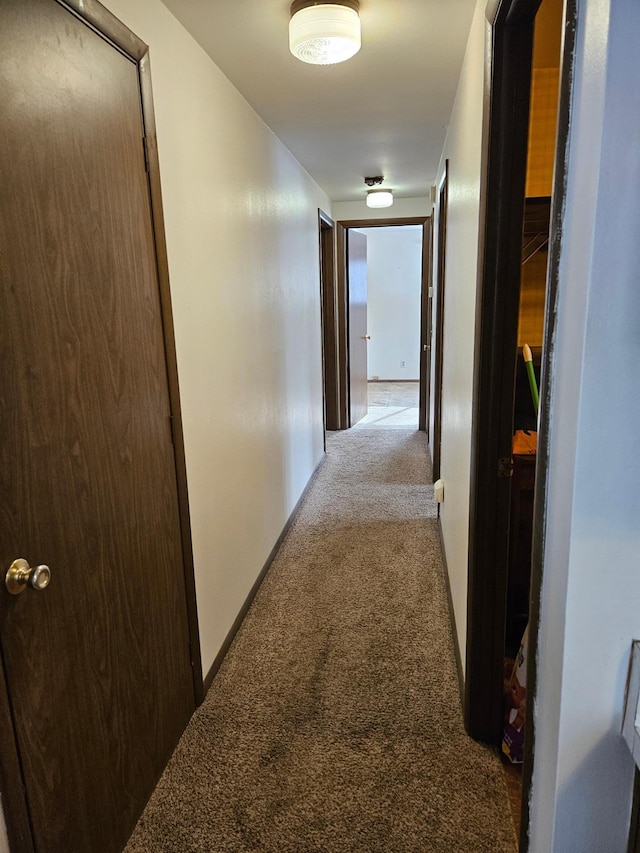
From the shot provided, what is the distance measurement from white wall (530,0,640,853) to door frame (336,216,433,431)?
4.54 meters

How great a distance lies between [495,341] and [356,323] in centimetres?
452

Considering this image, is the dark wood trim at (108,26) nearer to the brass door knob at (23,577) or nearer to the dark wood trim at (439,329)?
the brass door knob at (23,577)

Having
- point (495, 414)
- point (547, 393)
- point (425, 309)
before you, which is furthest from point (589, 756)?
point (425, 309)

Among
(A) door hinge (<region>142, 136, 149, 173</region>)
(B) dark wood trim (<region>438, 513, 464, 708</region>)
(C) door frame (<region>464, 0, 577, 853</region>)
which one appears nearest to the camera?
→ (C) door frame (<region>464, 0, 577, 853</region>)

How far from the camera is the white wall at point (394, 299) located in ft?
27.7

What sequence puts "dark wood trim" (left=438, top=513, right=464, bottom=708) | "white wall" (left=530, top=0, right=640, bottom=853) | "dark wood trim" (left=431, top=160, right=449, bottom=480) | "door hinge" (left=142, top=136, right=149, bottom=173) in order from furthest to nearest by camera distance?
1. "dark wood trim" (left=431, top=160, right=449, bottom=480)
2. "dark wood trim" (left=438, top=513, right=464, bottom=708)
3. "door hinge" (left=142, top=136, right=149, bottom=173)
4. "white wall" (left=530, top=0, right=640, bottom=853)

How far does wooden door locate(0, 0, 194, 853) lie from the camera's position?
1.05m

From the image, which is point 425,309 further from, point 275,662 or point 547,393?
point 547,393

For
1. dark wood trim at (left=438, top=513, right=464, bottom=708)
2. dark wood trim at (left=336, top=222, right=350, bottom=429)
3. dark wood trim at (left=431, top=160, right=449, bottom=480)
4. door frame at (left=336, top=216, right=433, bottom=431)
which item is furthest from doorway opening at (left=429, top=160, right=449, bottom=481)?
dark wood trim at (left=336, top=222, right=350, bottom=429)

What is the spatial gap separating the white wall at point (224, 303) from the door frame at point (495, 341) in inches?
36.8

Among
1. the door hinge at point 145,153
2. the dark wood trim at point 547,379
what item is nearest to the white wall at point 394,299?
the door hinge at point 145,153

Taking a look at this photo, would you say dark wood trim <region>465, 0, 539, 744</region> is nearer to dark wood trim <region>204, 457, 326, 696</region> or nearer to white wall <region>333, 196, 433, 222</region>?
dark wood trim <region>204, 457, 326, 696</region>

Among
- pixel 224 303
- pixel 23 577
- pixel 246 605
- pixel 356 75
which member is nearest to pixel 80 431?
pixel 23 577

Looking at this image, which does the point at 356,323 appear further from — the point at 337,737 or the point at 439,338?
the point at 337,737
